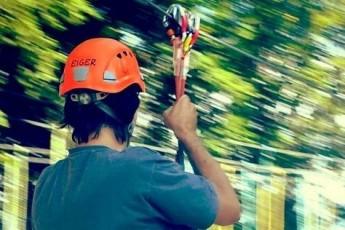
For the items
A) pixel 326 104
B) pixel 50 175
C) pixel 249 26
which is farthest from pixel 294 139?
pixel 50 175

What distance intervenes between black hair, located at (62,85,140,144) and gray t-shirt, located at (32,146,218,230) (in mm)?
138

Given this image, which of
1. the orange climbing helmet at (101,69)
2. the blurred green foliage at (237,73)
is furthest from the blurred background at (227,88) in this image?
the orange climbing helmet at (101,69)

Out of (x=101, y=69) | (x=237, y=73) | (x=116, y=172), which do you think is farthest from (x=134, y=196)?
(x=237, y=73)

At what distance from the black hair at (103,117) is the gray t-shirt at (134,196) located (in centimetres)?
14

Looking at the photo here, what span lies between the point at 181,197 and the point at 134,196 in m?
0.14

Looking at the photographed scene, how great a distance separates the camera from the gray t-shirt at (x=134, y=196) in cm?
300

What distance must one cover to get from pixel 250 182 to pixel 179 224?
7.22 feet

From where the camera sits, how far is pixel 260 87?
4.77m

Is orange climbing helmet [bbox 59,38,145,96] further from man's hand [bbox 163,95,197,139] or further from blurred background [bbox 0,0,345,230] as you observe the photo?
blurred background [bbox 0,0,345,230]

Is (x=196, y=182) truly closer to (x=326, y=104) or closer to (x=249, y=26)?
(x=249, y=26)

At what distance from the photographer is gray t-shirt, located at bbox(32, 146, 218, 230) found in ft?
9.84

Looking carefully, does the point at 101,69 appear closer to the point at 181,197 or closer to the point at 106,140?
the point at 106,140

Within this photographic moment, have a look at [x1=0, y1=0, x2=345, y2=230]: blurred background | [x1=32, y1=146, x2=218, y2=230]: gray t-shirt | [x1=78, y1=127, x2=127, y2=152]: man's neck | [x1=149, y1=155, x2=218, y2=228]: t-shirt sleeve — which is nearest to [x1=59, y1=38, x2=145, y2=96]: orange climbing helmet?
[x1=78, y1=127, x2=127, y2=152]: man's neck

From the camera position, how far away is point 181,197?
299cm
